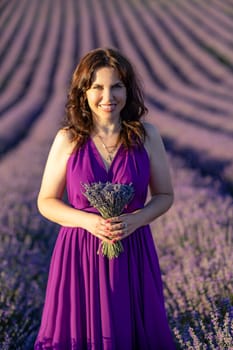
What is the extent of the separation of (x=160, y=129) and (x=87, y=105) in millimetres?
6733

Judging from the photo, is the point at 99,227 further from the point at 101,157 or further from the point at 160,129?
the point at 160,129

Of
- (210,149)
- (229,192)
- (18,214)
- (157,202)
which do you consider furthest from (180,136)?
(157,202)

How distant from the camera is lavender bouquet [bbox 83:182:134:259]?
7.12 ft

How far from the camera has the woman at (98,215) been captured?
2.34 metres

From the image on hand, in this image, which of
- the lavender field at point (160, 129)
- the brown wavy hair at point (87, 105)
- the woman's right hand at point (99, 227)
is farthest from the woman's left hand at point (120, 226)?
the lavender field at point (160, 129)

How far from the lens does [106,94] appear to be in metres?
2.35

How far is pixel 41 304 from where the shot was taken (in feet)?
12.2

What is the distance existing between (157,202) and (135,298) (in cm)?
34

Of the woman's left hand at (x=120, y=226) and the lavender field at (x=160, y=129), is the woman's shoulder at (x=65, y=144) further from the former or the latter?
the lavender field at (x=160, y=129)

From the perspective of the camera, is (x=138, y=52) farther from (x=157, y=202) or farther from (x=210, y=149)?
(x=157, y=202)

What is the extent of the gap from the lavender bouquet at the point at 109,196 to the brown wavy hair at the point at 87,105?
0.77ft

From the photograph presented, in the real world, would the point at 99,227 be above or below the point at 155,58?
below

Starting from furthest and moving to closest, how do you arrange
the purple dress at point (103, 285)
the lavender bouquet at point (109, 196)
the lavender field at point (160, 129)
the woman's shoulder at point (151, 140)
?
1. the lavender field at point (160, 129)
2. the woman's shoulder at point (151, 140)
3. the purple dress at point (103, 285)
4. the lavender bouquet at point (109, 196)

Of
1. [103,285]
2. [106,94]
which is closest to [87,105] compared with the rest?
[106,94]
